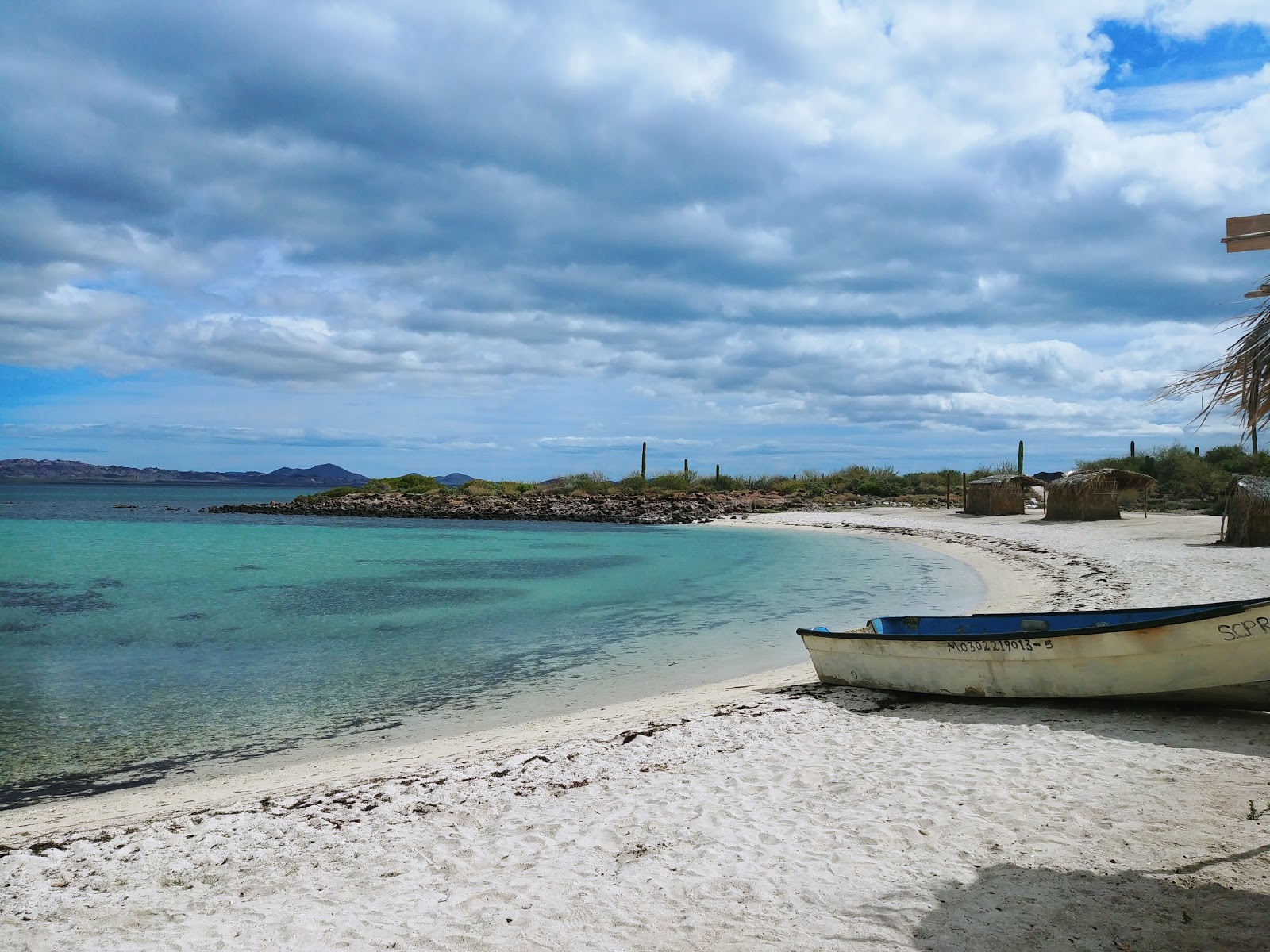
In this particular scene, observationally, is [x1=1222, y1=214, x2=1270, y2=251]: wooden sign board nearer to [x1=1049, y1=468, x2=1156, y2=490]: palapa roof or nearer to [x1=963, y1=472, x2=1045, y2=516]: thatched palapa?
[x1=1049, y1=468, x2=1156, y2=490]: palapa roof

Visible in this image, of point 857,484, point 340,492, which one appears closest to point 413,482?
point 340,492

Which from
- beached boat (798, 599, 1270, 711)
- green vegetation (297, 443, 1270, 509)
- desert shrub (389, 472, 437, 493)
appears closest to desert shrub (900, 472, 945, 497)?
green vegetation (297, 443, 1270, 509)

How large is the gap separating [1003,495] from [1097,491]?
470 centimetres

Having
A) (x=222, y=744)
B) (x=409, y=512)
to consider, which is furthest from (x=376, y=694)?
(x=409, y=512)

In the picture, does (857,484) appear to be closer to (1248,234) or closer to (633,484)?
(633,484)

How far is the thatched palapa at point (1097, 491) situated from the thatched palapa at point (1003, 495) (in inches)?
135

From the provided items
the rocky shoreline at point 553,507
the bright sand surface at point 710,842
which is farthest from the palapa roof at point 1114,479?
the bright sand surface at point 710,842

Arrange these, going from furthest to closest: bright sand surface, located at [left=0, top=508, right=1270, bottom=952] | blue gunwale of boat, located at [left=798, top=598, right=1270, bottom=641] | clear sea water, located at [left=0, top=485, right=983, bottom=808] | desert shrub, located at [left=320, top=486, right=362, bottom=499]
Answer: desert shrub, located at [left=320, top=486, right=362, bottom=499] → clear sea water, located at [left=0, top=485, right=983, bottom=808] → blue gunwale of boat, located at [left=798, top=598, right=1270, bottom=641] → bright sand surface, located at [left=0, top=508, right=1270, bottom=952]

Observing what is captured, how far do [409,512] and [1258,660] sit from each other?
46383 millimetres

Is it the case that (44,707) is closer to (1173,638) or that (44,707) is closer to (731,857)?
(731,857)

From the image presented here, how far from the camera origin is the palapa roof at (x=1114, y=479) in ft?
91.6

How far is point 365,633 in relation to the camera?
13492mm

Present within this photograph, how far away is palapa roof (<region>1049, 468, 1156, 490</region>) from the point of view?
27.9 meters

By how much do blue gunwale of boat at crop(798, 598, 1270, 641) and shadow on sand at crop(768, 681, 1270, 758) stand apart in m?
0.61
